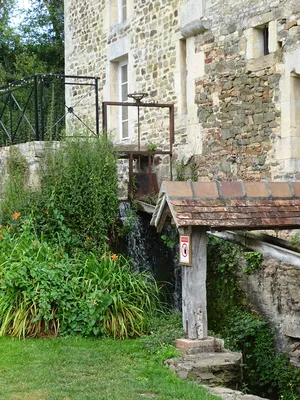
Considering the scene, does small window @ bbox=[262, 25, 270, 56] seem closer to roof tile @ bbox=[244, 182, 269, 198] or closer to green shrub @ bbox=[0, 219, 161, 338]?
roof tile @ bbox=[244, 182, 269, 198]

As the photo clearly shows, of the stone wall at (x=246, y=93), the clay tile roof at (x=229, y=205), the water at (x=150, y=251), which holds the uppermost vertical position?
the stone wall at (x=246, y=93)

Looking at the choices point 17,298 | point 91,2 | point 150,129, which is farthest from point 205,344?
point 91,2

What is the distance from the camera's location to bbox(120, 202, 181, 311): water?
11.3m

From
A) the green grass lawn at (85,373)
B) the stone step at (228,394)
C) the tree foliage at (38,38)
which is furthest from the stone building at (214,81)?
the tree foliage at (38,38)

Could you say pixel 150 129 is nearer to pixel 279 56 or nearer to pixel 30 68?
pixel 279 56

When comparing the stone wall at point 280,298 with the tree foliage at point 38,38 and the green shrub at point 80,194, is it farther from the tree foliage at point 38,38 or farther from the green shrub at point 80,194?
the tree foliage at point 38,38

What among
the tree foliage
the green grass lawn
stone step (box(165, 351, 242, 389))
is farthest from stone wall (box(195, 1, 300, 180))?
the tree foliage

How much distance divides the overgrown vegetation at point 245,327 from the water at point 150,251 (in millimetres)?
720

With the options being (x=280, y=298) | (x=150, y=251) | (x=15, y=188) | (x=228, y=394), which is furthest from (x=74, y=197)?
(x=228, y=394)

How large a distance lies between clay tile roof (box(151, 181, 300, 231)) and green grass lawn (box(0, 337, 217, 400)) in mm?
1492

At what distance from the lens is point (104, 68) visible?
1483 cm

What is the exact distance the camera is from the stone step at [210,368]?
7215 mm

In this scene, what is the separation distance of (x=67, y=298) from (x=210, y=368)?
2294mm

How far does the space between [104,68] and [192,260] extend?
314 inches
